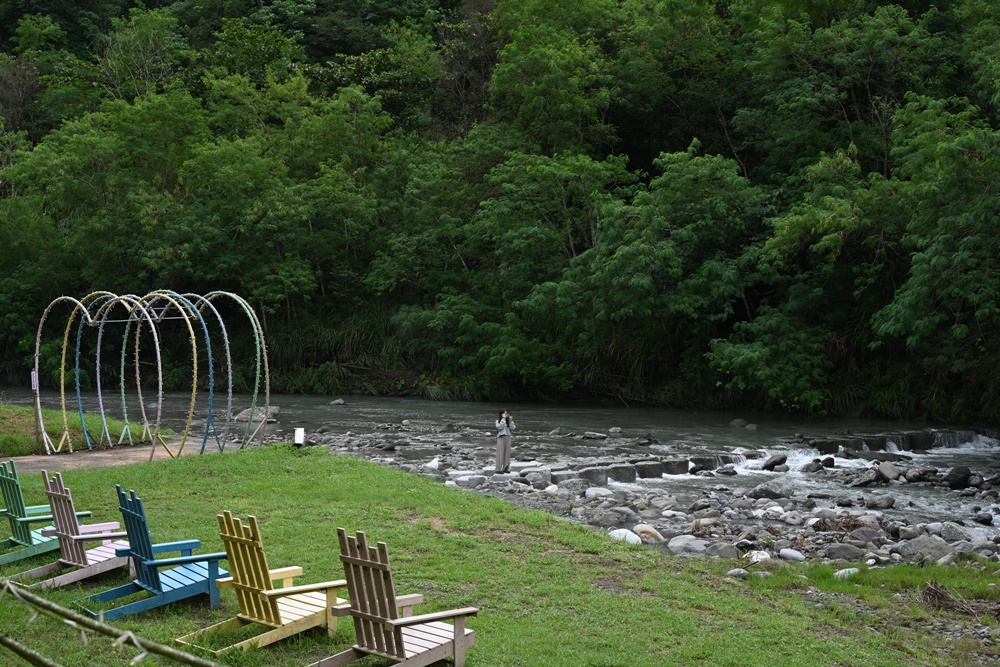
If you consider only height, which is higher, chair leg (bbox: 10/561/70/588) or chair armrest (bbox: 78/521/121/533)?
chair armrest (bbox: 78/521/121/533)

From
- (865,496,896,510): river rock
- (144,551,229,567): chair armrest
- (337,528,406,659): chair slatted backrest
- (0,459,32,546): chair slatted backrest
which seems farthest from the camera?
(865,496,896,510): river rock

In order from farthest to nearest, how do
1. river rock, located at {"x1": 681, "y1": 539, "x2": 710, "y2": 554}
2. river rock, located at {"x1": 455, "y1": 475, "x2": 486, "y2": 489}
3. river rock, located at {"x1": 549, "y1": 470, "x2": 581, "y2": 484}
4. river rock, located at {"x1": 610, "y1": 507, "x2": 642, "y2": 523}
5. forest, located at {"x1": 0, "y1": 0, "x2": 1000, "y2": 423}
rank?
forest, located at {"x1": 0, "y1": 0, "x2": 1000, "y2": 423}, river rock, located at {"x1": 549, "y1": 470, "x2": 581, "y2": 484}, river rock, located at {"x1": 455, "y1": 475, "x2": 486, "y2": 489}, river rock, located at {"x1": 610, "y1": 507, "x2": 642, "y2": 523}, river rock, located at {"x1": 681, "y1": 539, "x2": 710, "y2": 554}

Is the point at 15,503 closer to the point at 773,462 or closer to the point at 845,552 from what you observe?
the point at 845,552

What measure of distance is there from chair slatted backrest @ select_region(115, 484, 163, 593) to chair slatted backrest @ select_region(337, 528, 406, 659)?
1.89m

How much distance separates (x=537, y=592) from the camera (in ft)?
24.6

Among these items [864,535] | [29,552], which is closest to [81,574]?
[29,552]

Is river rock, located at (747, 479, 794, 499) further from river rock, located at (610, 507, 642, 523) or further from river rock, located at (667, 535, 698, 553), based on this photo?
river rock, located at (667, 535, 698, 553)

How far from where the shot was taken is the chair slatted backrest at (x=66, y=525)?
7.46m

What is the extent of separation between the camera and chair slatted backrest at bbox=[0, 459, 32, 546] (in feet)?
26.5

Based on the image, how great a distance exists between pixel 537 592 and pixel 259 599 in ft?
7.49

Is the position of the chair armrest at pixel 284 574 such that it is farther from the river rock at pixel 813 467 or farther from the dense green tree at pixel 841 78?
the dense green tree at pixel 841 78

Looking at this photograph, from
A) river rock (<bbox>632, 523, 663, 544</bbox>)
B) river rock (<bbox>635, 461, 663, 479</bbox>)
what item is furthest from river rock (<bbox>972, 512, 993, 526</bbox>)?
river rock (<bbox>635, 461, 663, 479</bbox>)

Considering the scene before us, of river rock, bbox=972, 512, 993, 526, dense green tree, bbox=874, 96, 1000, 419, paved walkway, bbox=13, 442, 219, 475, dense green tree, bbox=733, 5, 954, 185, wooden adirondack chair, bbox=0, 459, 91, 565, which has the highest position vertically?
dense green tree, bbox=733, 5, 954, 185

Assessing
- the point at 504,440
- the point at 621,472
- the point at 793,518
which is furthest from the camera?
the point at 621,472
